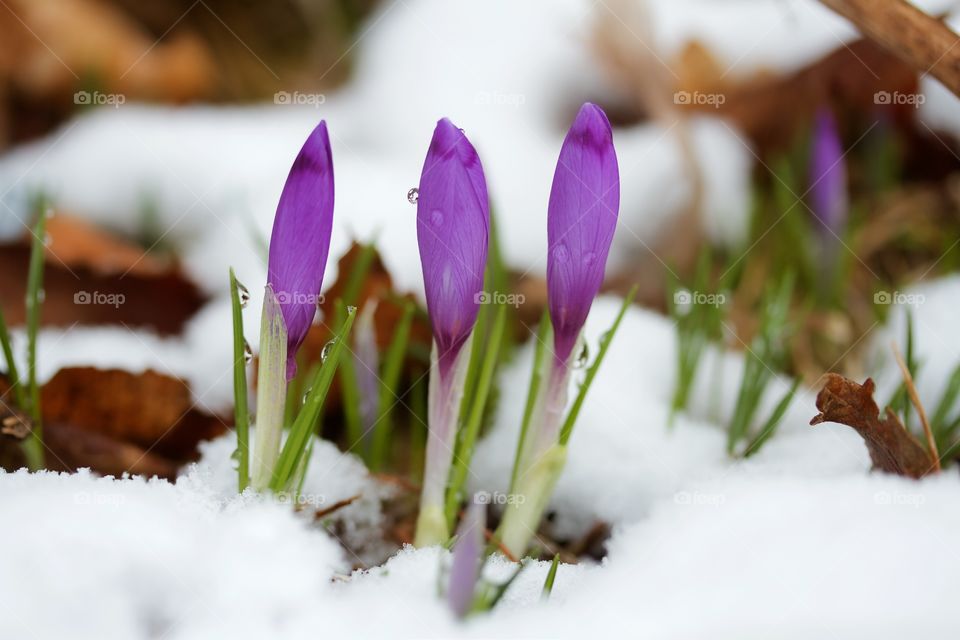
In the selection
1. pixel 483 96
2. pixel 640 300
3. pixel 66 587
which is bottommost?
pixel 66 587

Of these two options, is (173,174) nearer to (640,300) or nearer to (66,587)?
(640,300)

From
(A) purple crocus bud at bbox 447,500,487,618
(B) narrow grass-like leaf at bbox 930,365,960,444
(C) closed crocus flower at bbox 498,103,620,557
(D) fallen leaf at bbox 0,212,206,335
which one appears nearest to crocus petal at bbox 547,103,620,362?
(C) closed crocus flower at bbox 498,103,620,557

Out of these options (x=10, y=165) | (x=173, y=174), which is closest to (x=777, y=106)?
(x=173, y=174)

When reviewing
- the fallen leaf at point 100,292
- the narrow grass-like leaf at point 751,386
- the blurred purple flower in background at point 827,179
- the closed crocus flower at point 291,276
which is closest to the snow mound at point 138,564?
the closed crocus flower at point 291,276

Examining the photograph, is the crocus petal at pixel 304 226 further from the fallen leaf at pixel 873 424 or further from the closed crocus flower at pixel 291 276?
the fallen leaf at pixel 873 424

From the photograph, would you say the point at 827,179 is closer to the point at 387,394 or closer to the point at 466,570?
the point at 387,394

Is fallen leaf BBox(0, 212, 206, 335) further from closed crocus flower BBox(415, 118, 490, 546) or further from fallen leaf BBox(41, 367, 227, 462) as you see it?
closed crocus flower BBox(415, 118, 490, 546)
